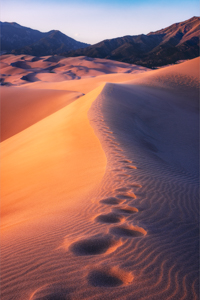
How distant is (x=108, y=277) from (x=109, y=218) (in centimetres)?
102

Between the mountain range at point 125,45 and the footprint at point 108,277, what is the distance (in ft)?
303

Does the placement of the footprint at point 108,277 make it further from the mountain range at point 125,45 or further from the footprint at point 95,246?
the mountain range at point 125,45

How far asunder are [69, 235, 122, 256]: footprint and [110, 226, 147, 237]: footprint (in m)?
0.14

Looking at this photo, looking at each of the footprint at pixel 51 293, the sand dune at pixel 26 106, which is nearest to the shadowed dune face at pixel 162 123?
the footprint at pixel 51 293

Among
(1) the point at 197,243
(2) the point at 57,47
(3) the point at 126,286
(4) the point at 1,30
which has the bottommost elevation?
(1) the point at 197,243

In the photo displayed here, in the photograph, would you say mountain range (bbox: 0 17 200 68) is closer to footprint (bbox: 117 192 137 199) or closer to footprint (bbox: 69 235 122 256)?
footprint (bbox: 117 192 137 199)

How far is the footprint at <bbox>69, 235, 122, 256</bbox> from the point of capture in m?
2.20

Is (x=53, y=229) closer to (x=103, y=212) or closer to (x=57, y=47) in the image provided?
(x=103, y=212)

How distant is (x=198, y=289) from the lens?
1877 millimetres

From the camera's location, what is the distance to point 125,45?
420 ft

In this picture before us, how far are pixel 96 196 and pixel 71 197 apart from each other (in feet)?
1.62

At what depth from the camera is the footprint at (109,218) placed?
282cm

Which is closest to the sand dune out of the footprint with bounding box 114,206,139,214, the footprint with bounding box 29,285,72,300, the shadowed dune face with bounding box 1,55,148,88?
the footprint with bounding box 114,206,139,214

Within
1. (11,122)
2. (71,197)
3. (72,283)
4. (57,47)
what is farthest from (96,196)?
(57,47)
